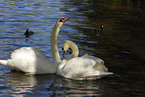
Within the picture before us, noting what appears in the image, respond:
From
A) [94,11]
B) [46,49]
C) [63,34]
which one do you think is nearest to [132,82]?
[46,49]

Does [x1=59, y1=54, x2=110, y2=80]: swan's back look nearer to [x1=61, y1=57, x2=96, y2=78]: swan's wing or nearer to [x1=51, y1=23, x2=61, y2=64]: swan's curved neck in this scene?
[x1=61, y1=57, x2=96, y2=78]: swan's wing

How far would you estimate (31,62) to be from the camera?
1023 centimetres

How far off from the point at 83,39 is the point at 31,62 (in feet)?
17.2

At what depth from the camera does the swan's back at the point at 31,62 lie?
10.2 metres

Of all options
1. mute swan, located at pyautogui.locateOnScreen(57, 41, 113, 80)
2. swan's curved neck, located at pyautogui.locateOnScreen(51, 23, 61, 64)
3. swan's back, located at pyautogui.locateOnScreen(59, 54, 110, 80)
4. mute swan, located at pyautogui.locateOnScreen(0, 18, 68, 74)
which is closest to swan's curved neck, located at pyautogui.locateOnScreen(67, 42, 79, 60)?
mute swan, located at pyautogui.locateOnScreen(57, 41, 113, 80)

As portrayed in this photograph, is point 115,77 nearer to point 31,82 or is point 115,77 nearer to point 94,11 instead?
point 31,82

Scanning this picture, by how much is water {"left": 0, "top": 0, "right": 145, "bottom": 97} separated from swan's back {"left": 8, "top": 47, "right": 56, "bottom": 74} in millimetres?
212

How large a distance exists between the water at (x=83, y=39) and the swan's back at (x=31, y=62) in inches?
8.4

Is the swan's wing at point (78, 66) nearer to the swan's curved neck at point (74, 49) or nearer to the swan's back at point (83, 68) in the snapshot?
the swan's back at point (83, 68)

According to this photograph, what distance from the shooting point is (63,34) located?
52.9 feet

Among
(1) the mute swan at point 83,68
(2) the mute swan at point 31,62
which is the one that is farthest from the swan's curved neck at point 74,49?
(2) the mute swan at point 31,62

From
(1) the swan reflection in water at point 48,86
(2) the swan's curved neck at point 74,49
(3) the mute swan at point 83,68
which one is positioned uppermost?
(2) the swan's curved neck at point 74,49

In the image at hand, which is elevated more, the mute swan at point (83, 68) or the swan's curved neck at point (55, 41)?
Answer: the swan's curved neck at point (55, 41)

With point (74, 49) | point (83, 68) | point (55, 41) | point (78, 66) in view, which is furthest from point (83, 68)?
point (55, 41)
